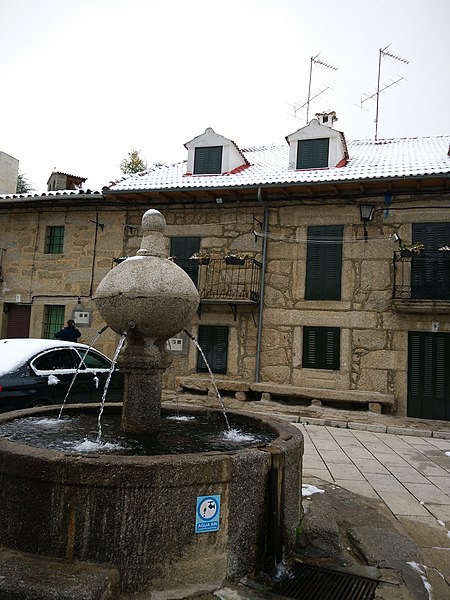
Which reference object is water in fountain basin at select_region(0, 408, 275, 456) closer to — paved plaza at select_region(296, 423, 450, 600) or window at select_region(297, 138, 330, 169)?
paved plaza at select_region(296, 423, 450, 600)

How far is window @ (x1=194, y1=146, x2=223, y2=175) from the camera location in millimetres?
13430

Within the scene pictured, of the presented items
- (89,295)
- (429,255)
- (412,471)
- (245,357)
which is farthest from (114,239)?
(412,471)

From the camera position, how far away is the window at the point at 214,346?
11.9 meters

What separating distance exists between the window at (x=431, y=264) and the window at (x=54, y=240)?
964cm

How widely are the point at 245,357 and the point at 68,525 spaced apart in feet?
30.4

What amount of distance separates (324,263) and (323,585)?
9088 millimetres

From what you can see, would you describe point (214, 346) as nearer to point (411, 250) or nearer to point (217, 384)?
point (217, 384)

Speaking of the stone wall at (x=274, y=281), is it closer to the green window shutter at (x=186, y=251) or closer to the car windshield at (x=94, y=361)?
the green window shutter at (x=186, y=251)

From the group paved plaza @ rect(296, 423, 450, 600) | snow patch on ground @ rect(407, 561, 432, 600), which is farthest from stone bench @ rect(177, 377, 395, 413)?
snow patch on ground @ rect(407, 561, 432, 600)

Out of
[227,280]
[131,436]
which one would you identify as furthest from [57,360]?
[227,280]

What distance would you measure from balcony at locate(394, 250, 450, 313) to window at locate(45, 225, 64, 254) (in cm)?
926

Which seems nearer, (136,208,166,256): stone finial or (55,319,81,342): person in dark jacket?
(136,208,166,256): stone finial

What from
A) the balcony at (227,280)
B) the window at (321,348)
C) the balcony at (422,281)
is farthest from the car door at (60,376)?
the balcony at (422,281)

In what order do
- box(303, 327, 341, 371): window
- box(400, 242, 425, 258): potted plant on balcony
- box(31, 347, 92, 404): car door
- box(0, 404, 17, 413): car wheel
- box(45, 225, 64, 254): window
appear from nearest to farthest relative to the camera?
box(0, 404, 17, 413): car wheel, box(31, 347, 92, 404): car door, box(400, 242, 425, 258): potted plant on balcony, box(303, 327, 341, 371): window, box(45, 225, 64, 254): window
